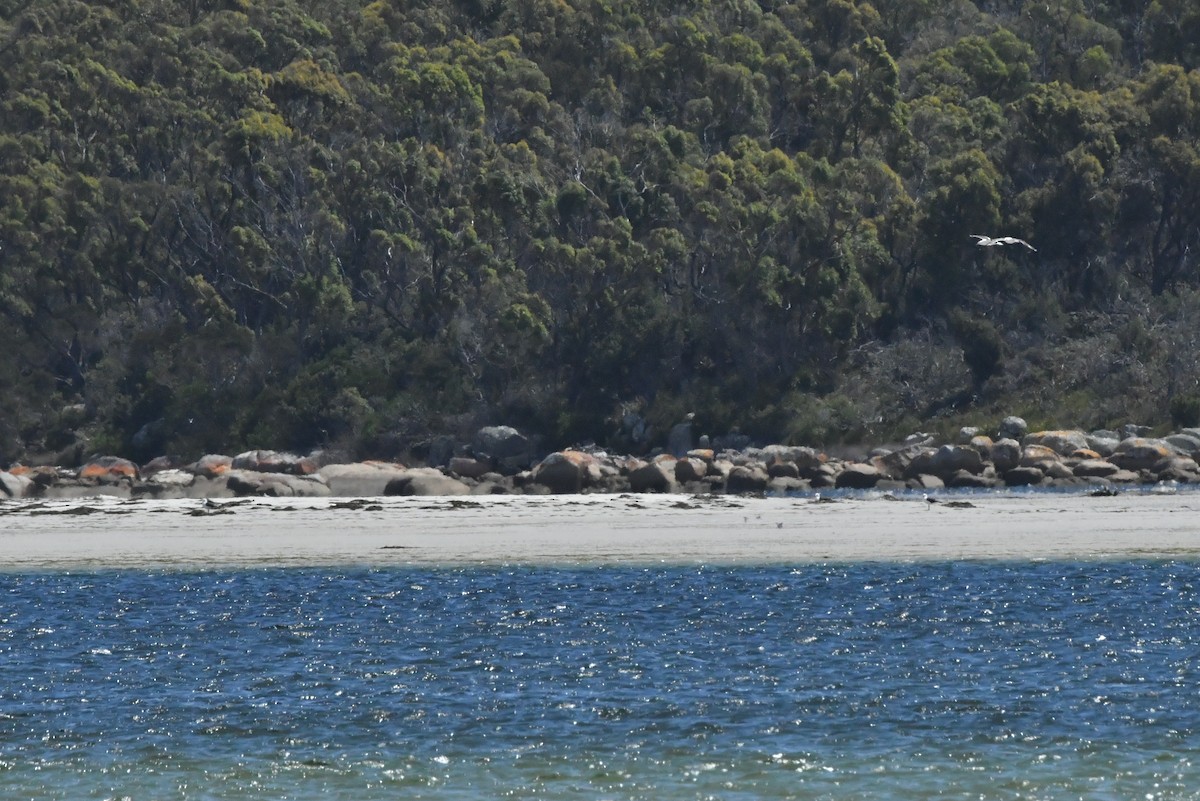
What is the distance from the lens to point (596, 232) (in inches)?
2613

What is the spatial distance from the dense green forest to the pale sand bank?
22.0 m

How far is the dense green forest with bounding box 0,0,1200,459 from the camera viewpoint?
59969mm

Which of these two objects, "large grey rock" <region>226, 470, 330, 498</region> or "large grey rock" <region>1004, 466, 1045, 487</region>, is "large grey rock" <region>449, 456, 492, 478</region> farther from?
"large grey rock" <region>1004, 466, 1045, 487</region>

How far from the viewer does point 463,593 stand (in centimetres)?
2372

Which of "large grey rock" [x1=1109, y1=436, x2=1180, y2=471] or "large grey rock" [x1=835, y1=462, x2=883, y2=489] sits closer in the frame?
"large grey rock" [x1=835, y1=462, x2=883, y2=489]

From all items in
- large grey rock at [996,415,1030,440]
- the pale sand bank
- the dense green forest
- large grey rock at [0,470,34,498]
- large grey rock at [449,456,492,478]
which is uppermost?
the dense green forest

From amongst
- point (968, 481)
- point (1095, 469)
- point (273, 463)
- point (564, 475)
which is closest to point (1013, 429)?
point (1095, 469)

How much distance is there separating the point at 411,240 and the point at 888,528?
39.3 meters

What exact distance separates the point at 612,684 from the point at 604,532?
1369 centimetres

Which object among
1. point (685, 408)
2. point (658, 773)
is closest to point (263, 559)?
point (658, 773)

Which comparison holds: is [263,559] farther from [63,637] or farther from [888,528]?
[888,528]

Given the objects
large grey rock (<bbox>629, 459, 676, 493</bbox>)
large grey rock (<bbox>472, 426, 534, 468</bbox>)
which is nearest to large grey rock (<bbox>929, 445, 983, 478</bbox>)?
large grey rock (<bbox>629, 459, 676, 493</bbox>)

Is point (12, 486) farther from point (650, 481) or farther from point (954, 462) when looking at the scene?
point (954, 462)

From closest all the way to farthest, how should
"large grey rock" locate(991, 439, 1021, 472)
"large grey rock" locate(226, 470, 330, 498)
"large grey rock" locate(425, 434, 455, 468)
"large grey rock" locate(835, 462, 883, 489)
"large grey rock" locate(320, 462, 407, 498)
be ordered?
1. "large grey rock" locate(226, 470, 330, 498)
2. "large grey rock" locate(320, 462, 407, 498)
3. "large grey rock" locate(835, 462, 883, 489)
4. "large grey rock" locate(991, 439, 1021, 472)
5. "large grey rock" locate(425, 434, 455, 468)
